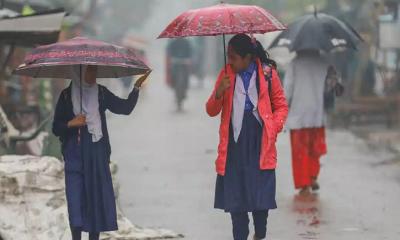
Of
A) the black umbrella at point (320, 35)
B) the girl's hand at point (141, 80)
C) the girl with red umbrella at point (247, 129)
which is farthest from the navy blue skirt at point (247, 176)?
the black umbrella at point (320, 35)

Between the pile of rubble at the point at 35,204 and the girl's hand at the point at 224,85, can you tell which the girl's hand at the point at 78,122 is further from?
the pile of rubble at the point at 35,204

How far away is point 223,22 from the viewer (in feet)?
23.1

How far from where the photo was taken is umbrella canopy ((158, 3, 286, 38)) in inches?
276

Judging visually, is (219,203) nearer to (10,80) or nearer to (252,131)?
(252,131)

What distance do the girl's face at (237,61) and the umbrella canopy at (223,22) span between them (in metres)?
0.22

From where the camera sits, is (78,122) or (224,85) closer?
(78,122)

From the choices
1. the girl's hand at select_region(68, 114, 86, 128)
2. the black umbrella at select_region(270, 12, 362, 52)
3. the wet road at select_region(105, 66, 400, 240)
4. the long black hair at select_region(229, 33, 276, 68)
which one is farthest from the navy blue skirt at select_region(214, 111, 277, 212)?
the black umbrella at select_region(270, 12, 362, 52)

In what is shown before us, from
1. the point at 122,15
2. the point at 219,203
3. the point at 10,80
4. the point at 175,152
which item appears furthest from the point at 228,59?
the point at 122,15

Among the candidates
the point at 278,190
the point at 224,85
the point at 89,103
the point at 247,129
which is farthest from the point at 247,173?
the point at 278,190

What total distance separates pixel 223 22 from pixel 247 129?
77 cm

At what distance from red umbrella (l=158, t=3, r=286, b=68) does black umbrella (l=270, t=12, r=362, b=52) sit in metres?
3.38

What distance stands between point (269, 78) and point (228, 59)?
0.31 meters

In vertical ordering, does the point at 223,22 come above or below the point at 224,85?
above

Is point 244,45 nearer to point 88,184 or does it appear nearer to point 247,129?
point 247,129
